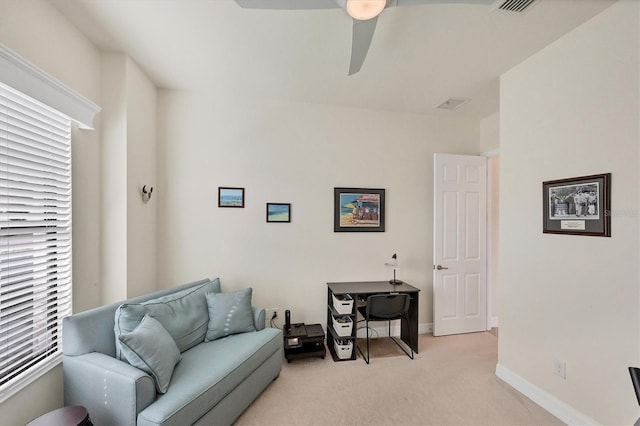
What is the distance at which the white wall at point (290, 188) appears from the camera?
2824 mm

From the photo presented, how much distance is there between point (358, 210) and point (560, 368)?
2156 mm

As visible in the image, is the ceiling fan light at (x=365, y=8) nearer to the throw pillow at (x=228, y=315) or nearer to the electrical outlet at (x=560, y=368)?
the throw pillow at (x=228, y=315)

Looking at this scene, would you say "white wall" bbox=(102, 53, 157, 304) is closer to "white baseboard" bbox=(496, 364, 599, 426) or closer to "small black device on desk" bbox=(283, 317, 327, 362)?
"small black device on desk" bbox=(283, 317, 327, 362)

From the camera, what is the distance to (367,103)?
120 inches

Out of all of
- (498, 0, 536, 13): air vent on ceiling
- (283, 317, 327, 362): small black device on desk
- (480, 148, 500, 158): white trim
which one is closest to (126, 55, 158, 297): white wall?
(283, 317, 327, 362): small black device on desk

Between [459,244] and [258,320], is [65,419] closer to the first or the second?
[258,320]

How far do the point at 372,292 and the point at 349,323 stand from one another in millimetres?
396

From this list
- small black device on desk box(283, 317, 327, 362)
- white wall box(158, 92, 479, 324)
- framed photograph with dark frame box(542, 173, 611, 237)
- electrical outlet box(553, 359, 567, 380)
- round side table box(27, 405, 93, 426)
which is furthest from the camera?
white wall box(158, 92, 479, 324)

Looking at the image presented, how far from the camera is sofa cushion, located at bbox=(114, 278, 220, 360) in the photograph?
69.4 inches

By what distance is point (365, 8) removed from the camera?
55.1 inches

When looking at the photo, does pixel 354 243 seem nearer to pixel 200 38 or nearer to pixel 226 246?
pixel 226 246

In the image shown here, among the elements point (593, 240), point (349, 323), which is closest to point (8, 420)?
point (349, 323)

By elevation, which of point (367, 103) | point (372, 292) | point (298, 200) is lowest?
point (372, 292)

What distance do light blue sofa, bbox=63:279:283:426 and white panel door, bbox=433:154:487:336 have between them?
90.6 inches
